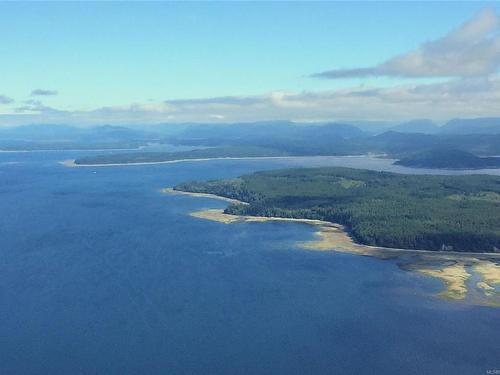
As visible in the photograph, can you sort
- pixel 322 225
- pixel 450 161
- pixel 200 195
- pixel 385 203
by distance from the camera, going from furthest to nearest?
1. pixel 450 161
2. pixel 200 195
3. pixel 385 203
4. pixel 322 225

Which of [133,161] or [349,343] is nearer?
[349,343]

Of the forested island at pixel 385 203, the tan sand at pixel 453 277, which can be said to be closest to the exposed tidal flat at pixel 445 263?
the tan sand at pixel 453 277

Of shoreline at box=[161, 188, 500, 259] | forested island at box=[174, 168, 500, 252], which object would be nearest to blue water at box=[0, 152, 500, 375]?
shoreline at box=[161, 188, 500, 259]

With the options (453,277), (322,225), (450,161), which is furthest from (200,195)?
(450,161)

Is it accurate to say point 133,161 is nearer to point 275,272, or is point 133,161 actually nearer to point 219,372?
A: point 275,272

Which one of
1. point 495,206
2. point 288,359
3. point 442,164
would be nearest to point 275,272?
point 288,359

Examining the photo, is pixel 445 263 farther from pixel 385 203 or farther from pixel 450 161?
pixel 450 161
